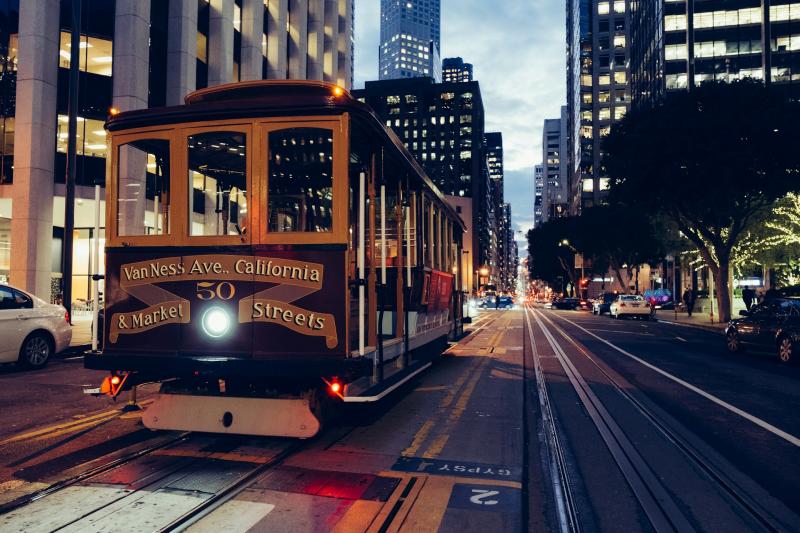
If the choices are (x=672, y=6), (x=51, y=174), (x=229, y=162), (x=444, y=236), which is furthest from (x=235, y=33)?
(x=672, y=6)

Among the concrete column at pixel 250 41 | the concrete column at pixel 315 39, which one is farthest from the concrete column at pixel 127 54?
A: the concrete column at pixel 315 39

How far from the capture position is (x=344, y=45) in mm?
44438

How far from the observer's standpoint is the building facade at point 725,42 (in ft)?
238

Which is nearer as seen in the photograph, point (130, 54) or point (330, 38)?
point (130, 54)

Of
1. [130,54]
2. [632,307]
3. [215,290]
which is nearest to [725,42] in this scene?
[632,307]

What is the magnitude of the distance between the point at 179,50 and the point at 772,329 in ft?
80.3

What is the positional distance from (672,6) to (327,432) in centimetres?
8875

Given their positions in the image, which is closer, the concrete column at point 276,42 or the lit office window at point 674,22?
the concrete column at point 276,42

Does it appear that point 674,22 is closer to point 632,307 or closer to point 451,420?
point 632,307

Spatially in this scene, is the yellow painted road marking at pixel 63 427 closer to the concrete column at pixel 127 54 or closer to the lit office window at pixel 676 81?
the concrete column at pixel 127 54

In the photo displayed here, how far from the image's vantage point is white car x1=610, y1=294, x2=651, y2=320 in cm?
3506

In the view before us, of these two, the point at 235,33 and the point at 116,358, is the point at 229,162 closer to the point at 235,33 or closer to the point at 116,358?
the point at 116,358

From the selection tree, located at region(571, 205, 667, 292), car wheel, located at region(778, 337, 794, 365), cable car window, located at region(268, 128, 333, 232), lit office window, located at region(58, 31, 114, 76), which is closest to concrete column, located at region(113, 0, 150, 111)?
lit office window, located at region(58, 31, 114, 76)

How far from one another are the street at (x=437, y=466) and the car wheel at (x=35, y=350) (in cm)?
180
